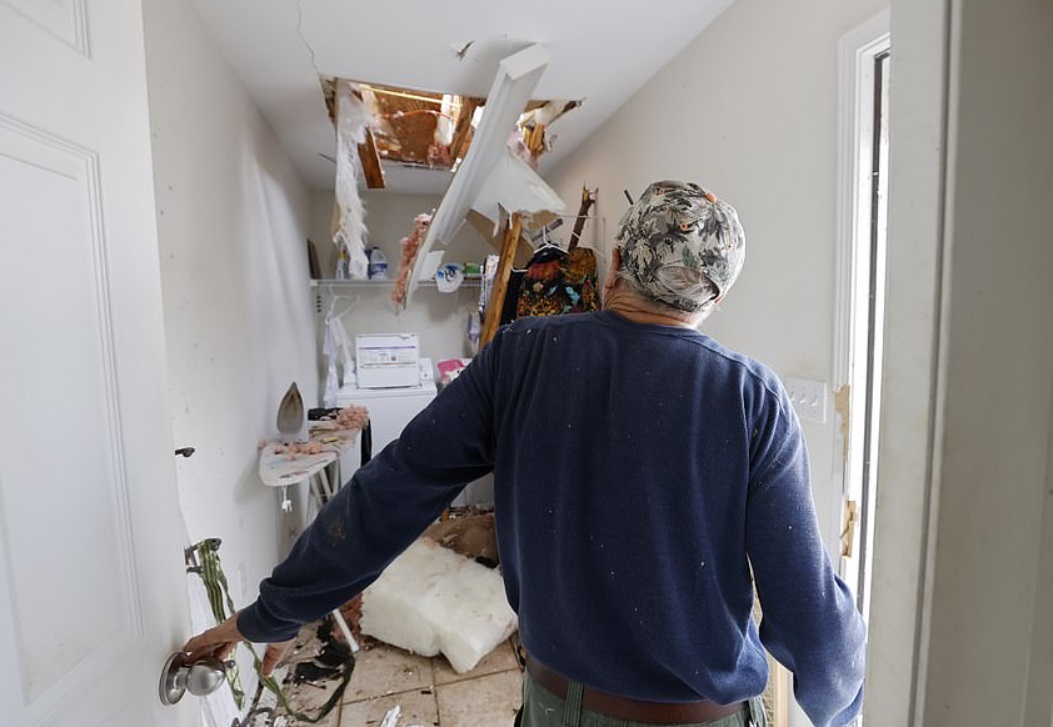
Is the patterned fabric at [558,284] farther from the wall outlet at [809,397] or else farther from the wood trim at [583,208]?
the wall outlet at [809,397]

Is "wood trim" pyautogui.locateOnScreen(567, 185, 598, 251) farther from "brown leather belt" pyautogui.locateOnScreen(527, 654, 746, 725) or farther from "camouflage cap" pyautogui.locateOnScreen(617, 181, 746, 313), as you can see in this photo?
"brown leather belt" pyautogui.locateOnScreen(527, 654, 746, 725)

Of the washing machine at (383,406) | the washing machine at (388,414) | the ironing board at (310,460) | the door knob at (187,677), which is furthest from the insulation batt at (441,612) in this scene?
the door knob at (187,677)

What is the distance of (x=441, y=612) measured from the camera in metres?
2.11

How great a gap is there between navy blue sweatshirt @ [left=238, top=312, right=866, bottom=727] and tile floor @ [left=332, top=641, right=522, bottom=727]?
4.35 ft

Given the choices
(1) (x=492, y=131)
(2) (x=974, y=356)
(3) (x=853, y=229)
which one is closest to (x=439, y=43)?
(1) (x=492, y=131)

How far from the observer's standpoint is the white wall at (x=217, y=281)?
4.23 feet

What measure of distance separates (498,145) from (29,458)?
72.6 inches

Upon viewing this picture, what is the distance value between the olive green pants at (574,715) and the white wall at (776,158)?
668 millimetres

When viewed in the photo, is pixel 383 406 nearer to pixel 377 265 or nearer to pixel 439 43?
pixel 377 265

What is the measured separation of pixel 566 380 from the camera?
0.73m

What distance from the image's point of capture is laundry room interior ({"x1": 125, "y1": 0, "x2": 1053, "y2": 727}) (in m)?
0.42

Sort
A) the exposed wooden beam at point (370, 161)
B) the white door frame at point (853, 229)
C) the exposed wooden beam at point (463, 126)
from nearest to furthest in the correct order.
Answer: the white door frame at point (853, 229), the exposed wooden beam at point (463, 126), the exposed wooden beam at point (370, 161)

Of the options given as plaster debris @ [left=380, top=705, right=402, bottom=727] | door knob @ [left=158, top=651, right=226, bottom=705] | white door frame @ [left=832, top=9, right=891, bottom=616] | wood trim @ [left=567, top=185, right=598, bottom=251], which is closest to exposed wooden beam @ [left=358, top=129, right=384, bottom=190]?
wood trim @ [left=567, top=185, right=598, bottom=251]

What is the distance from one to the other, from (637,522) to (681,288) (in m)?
0.36
